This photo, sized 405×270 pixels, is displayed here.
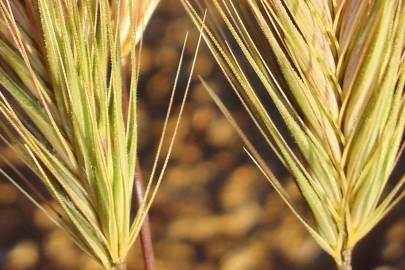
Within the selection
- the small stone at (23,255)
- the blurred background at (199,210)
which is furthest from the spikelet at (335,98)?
the small stone at (23,255)

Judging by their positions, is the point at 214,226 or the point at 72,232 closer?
the point at 72,232

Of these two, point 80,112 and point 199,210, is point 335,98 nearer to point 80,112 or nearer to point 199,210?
point 80,112

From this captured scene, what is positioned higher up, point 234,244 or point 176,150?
point 176,150

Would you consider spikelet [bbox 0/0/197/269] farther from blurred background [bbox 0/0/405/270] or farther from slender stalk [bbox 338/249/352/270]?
blurred background [bbox 0/0/405/270]

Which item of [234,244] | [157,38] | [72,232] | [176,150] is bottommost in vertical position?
[234,244]

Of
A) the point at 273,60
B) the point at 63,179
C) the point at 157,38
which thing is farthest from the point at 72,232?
the point at 157,38

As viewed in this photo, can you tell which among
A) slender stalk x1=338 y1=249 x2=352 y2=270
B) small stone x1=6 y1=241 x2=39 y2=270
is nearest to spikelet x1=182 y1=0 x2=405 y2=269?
slender stalk x1=338 y1=249 x2=352 y2=270

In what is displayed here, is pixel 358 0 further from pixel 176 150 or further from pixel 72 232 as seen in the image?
pixel 176 150
